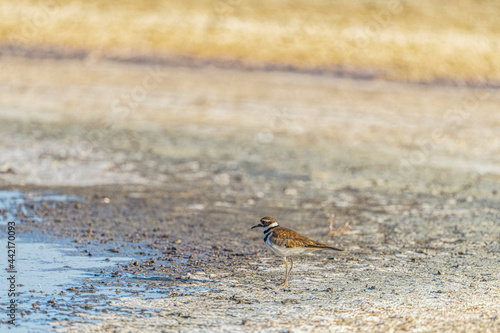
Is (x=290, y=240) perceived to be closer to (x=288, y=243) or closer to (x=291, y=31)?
(x=288, y=243)

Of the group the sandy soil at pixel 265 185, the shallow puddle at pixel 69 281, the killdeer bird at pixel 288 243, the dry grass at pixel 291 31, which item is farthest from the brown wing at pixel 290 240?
the dry grass at pixel 291 31

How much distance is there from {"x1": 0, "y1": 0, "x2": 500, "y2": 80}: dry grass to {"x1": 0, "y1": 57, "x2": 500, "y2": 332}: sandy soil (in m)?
2.02

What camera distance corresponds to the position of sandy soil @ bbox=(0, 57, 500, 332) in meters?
7.23

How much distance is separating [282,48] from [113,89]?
7.45 metres

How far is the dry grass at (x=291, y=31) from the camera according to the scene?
2841 centimetres

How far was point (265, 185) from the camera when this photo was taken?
13703mm

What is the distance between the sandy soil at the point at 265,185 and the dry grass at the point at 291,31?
79.7 inches

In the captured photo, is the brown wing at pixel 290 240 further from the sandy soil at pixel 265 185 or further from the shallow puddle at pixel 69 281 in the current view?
the shallow puddle at pixel 69 281

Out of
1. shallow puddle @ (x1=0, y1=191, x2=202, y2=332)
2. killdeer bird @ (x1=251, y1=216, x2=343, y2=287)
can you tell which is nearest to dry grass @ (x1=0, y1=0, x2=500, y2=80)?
shallow puddle @ (x1=0, y1=191, x2=202, y2=332)

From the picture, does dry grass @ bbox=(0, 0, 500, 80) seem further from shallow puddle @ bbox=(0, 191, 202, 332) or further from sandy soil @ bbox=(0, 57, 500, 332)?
shallow puddle @ bbox=(0, 191, 202, 332)

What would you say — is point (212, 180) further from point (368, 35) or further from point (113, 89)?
point (368, 35)

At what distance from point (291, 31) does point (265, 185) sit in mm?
18314

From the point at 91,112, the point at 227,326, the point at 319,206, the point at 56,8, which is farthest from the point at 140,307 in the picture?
the point at 56,8

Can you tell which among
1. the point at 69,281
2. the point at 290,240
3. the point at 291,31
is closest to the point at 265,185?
the point at 290,240
